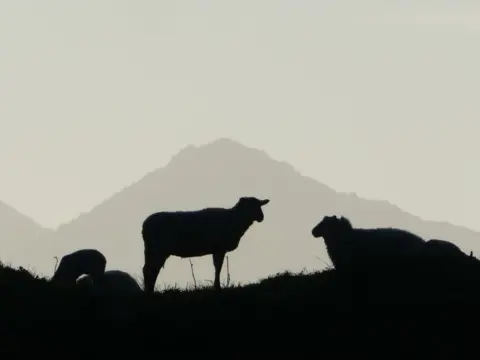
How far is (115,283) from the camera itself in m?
21.7

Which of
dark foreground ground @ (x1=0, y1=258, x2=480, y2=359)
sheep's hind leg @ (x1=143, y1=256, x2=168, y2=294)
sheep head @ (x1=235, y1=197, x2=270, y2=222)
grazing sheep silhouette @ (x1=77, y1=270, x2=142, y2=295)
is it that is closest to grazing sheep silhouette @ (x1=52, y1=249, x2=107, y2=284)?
sheep's hind leg @ (x1=143, y1=256, x2=168, y2=294)

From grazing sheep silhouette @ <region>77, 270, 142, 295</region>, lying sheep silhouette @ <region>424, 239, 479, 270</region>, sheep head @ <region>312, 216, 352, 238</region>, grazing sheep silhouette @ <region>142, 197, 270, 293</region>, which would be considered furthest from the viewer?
grazing sheep silhouette @ <region>142, 197, 270, 293</region>

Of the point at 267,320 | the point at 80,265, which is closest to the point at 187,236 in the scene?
the point at 80,265

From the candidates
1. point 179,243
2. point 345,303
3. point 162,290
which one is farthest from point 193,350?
point 179,243

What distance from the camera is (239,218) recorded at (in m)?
25.1

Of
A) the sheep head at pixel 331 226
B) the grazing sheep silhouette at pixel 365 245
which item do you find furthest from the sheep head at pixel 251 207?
the grazing sheep silhouette at pixel 365 245

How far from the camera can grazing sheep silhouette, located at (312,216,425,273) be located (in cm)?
2006

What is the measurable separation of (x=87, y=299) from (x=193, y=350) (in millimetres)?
3326

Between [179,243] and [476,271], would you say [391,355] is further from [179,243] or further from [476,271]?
[179,243]

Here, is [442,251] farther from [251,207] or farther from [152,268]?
[152,268]

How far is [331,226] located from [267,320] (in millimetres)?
5847

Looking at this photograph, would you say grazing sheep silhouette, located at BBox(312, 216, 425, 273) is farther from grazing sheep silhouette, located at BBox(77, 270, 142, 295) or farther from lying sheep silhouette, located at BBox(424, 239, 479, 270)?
grazing sheep silhouette, located at BBox(77, 270, 142, 295)

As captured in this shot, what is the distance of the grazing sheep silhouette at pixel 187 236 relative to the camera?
79.8 feet

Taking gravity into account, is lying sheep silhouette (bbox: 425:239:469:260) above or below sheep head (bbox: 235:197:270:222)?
below
